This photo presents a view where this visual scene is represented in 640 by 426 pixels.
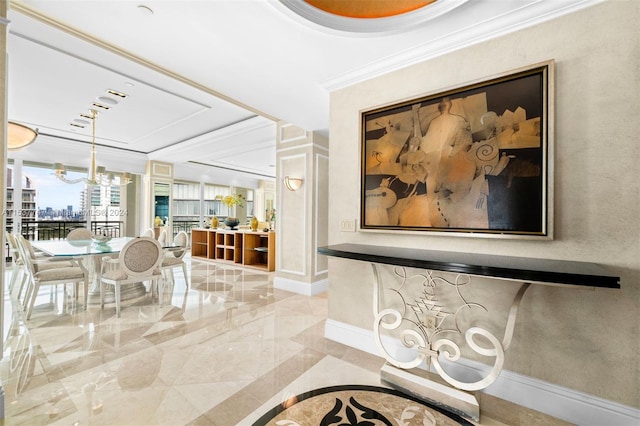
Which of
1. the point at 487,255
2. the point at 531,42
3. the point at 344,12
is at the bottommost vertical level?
the point at 487,255

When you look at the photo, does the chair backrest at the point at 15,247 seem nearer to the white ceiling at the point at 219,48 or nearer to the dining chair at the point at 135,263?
the dining chair at the point at 135,263

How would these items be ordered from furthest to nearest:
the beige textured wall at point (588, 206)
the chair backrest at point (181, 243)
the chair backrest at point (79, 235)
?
the chair backrest at point (79, 235)
the chair backrest at point (181, 243)
the beige textured wall at point (588, 206)

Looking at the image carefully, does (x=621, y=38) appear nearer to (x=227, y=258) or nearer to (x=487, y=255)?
(x=487, y=255)

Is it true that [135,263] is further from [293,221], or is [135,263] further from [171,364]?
[293,221]

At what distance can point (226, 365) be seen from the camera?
2199 millimetres

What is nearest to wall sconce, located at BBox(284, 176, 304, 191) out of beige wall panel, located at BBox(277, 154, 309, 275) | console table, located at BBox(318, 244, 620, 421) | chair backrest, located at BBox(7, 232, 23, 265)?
beige wall panel, located at BBox(277, 154, 309, 275)

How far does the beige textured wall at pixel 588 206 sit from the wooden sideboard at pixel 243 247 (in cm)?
428

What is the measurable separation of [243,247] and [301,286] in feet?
7.24

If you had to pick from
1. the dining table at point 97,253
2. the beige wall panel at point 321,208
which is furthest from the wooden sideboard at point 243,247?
the dining table at point 97,253

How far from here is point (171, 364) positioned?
219 cm

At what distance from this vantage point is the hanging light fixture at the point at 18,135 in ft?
8.41

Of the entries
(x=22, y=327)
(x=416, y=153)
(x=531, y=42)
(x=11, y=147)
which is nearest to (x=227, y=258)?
(x=22, y=327)

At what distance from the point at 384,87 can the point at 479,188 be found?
1230mm

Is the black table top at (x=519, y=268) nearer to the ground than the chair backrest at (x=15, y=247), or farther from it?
farther from it
